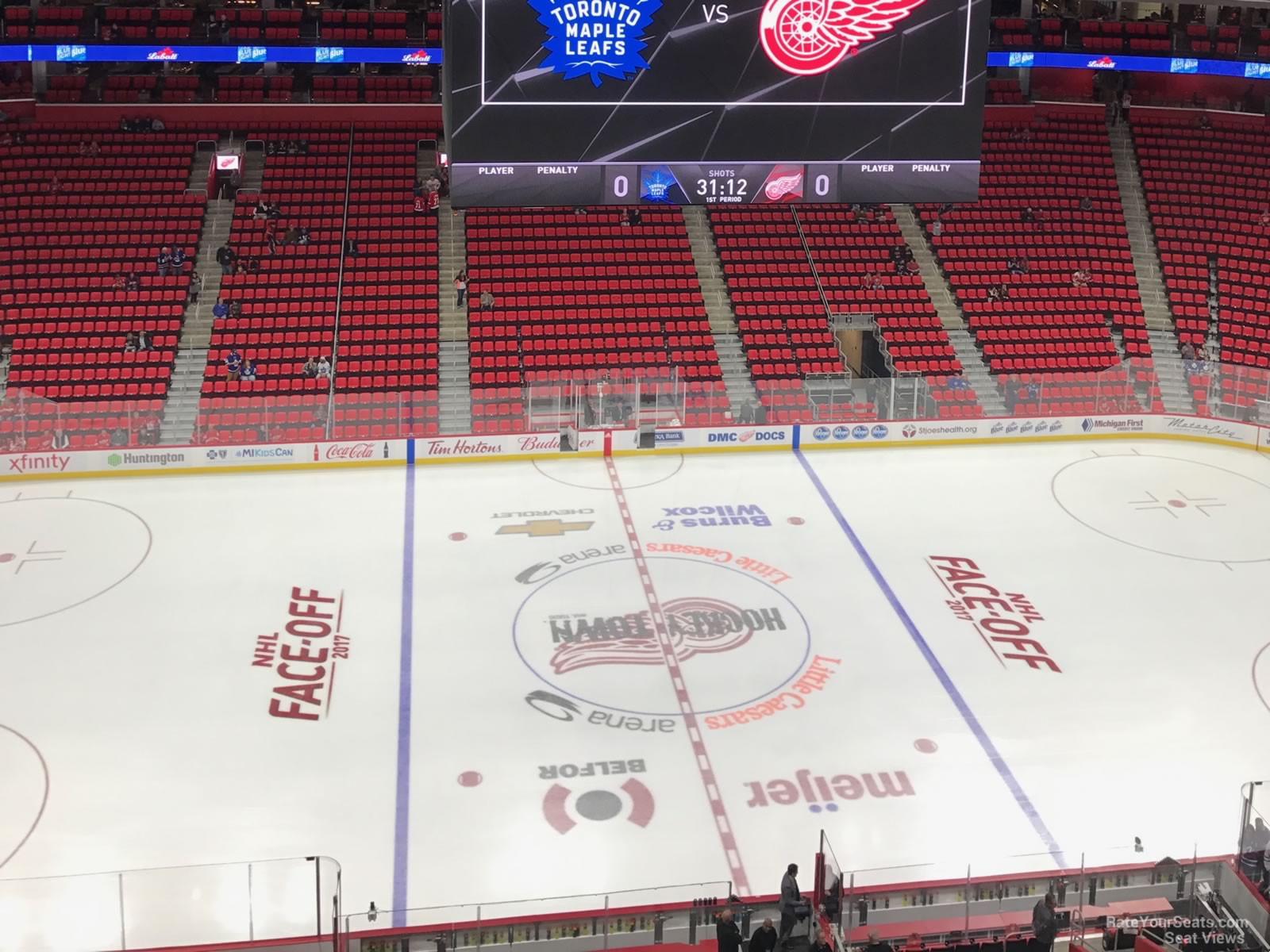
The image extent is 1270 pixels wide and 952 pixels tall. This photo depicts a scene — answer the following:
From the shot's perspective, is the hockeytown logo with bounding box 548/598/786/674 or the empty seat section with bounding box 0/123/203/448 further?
the empty seat section with bounding box 0/123/203/448

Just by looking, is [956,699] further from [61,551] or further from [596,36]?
[61,551]

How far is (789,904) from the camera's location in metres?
10.3

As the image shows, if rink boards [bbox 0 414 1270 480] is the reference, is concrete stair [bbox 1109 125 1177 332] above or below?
above

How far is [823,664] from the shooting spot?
15828 mm

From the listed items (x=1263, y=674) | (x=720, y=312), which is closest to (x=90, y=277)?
(x=720, y=312)

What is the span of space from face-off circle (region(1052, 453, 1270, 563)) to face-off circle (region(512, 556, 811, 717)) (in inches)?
232

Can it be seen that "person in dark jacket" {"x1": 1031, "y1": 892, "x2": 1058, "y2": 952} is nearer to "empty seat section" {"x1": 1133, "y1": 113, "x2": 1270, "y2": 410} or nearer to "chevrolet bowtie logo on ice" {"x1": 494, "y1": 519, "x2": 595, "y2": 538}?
"chevrolet bowtie logo on ice" {"x1": 494, "y1": 519, "x2": 595, "y2": 538}

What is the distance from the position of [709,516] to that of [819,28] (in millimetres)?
7993

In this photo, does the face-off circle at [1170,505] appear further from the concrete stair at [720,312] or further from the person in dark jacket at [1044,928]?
the person in dark jacket at [1044,928]

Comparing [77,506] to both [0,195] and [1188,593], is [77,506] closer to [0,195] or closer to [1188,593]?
[0,195]

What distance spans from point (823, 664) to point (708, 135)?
20.2ft

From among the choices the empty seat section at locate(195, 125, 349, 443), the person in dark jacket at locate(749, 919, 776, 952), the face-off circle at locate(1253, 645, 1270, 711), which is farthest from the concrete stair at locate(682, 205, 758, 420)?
the person in dark jacket at locate(749, 919, 776, 952)

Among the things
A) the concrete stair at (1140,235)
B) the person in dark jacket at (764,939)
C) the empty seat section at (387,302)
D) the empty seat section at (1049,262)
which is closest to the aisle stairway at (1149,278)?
the concrete stair at (1140,235)

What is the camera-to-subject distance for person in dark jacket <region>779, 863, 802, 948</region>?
10.3m
